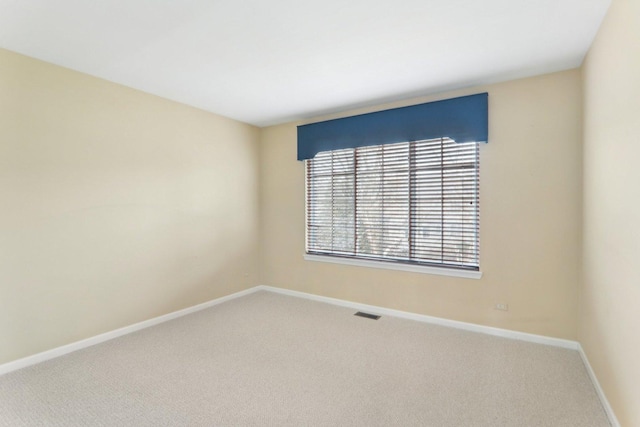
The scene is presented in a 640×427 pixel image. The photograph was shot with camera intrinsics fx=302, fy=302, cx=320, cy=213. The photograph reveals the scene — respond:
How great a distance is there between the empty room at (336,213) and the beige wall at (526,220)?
0.02m

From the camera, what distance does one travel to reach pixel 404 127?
3.52 metres

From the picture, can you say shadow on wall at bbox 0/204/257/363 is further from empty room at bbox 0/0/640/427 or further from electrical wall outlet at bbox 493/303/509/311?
electrical wall outlet at bbox 493/303/509/311

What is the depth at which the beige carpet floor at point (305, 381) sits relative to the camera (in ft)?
6.30

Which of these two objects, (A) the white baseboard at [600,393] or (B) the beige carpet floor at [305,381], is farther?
(B) the beige carpet floor at [305,381]

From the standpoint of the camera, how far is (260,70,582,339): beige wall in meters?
2.78

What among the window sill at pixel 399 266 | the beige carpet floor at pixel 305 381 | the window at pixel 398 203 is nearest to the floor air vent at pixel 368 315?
the beige carpet floor at pixel 305 381

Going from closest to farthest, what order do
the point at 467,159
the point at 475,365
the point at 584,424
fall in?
the point at 584,424, the point at 475,365, the point at 467,159

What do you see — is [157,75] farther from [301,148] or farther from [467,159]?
[467,159]

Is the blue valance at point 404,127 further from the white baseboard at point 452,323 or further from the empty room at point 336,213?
the white baseboard at point 452,323

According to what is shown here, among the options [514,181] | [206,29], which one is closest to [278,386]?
[206,29]

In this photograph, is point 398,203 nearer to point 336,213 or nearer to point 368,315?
point 336,213

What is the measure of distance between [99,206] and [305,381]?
8.47 ft

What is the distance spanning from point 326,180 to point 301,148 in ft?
1.96

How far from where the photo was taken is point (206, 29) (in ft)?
7.13
